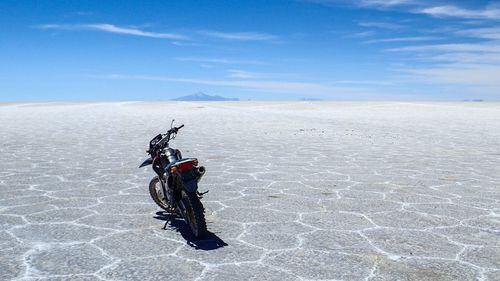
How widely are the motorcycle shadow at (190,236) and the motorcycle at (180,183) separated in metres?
0.09

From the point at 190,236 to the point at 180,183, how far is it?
0.62 metres

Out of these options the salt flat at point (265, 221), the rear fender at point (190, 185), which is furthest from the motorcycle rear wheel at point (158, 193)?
the rear fender at point (190, 185)

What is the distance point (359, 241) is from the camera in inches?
211

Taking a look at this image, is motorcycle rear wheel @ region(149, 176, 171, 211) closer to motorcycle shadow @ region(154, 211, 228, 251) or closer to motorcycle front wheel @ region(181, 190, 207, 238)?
motorcycle shadow @ region(154, 211, 228, 251)

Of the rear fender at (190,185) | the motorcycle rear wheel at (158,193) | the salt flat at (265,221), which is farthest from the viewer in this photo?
the motorcycle rear wheel at (158,193)

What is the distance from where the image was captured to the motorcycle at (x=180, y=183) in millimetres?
5227

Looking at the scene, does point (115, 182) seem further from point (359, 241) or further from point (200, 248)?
point (359, 241)

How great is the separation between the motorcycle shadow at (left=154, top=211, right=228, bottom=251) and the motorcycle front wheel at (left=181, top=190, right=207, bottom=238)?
9 cm

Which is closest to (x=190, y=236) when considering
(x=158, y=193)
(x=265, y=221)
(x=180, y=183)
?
(x=180, y=183)

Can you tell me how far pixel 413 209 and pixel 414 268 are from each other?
7.62ft

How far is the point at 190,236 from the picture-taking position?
5.57 metres

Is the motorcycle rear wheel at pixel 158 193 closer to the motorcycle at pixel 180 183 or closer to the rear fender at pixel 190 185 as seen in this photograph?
the motorcycle at pixel 180 183

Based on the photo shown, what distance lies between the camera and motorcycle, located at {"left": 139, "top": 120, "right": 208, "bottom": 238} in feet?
17.1

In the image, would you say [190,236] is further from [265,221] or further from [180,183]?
[265,221]
